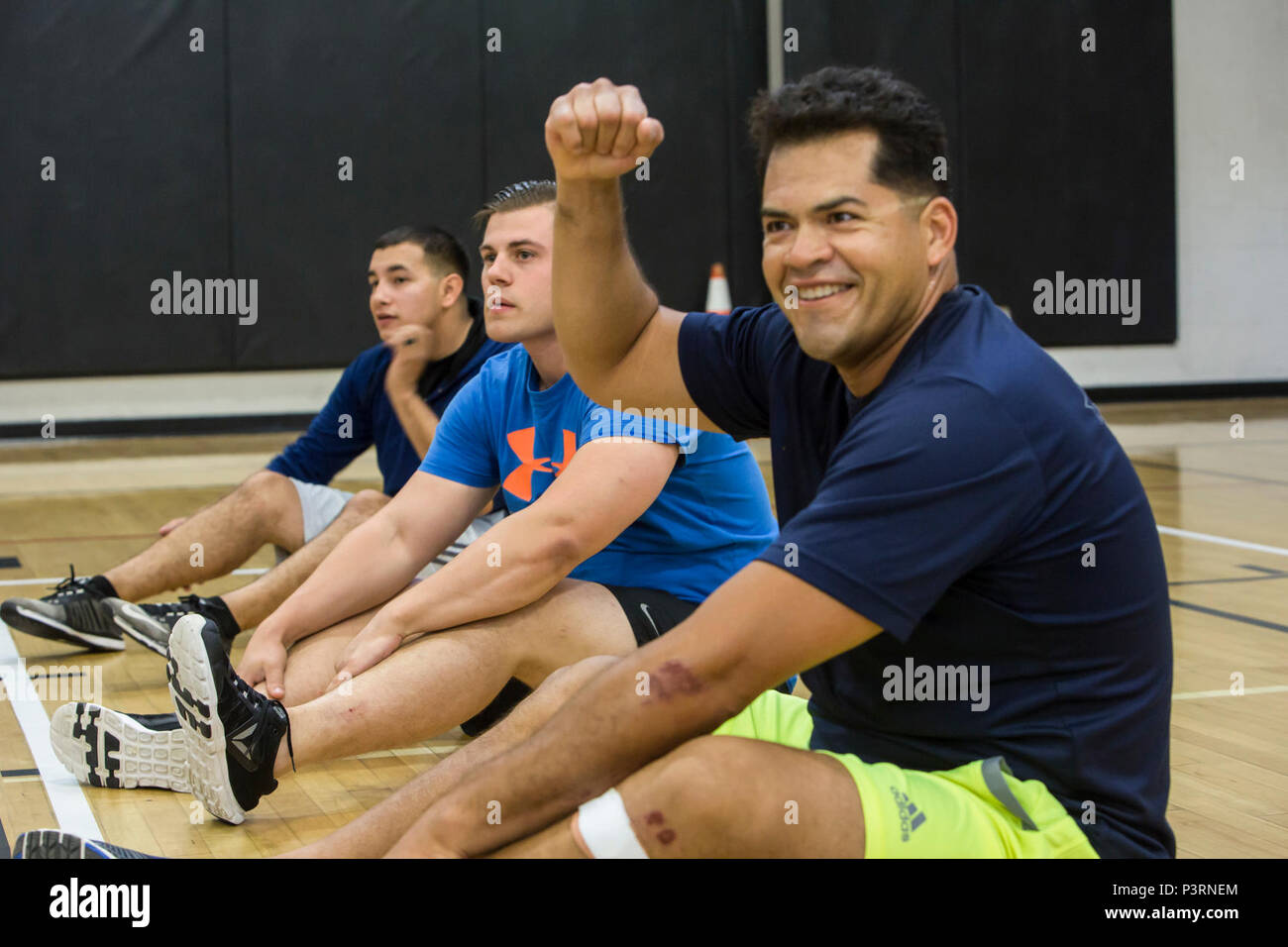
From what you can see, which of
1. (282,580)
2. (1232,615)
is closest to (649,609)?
(282,580)

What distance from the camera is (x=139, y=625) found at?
3.80 meters

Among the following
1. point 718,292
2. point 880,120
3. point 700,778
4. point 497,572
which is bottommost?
point 700,778

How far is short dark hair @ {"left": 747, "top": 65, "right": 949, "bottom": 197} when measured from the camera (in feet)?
5.54

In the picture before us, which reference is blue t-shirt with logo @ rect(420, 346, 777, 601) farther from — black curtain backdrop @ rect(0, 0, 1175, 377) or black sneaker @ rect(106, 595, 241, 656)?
black curtain backdrop @ rect(0, 0, 1175, 377)

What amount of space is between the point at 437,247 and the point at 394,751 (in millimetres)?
1522

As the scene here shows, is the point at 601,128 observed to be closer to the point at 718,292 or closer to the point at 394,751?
the point at 394,751

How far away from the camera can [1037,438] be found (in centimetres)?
157

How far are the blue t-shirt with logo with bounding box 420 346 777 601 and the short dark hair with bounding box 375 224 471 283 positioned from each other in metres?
1.09

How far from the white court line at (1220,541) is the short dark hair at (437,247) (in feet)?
10.2

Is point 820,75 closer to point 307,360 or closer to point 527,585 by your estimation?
point 527,585

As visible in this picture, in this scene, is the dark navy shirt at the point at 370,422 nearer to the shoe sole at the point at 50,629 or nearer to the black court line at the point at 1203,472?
the shoe sole at the point at 50,629

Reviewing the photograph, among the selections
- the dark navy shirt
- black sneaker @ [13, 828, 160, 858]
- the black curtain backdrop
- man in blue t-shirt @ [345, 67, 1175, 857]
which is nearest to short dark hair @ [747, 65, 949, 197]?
man in blue t-shirt @ [345, 67, 1175, 857]


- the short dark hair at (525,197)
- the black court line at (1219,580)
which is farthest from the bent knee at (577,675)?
the black court line at (1219,580)
